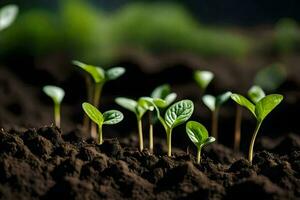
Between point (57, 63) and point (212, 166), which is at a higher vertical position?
point (212, 166)

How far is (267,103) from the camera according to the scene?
2330mm

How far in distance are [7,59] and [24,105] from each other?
0.90m

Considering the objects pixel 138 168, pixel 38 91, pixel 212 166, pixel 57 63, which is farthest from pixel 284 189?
pixel 57 63

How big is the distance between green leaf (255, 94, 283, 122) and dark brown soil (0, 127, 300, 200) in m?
0.18

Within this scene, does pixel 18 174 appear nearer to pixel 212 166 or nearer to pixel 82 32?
pixel 212 166

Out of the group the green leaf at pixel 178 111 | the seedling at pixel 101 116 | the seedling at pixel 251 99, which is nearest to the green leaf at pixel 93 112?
the seedling at pixel 101 116

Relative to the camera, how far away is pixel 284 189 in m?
2.08

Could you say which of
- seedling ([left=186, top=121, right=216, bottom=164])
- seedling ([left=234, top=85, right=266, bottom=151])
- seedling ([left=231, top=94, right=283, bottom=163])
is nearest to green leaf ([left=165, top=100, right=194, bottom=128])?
seedling ([left=186, top=121, right=216, bottom=164])

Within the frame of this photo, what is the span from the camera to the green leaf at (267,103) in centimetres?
230

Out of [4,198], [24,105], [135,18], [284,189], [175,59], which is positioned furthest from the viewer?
[135,18]

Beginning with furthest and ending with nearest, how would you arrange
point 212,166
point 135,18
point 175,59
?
point 135,18
point 175,59
point 212,166

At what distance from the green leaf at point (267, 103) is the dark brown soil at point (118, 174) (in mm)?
179

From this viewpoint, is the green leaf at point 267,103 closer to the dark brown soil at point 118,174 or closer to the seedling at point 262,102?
the seedling at point 262,102

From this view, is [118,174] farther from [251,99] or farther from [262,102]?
[251,99]
